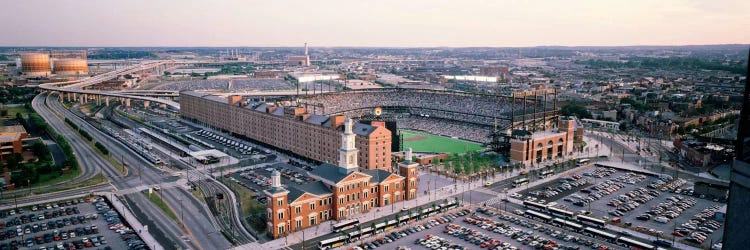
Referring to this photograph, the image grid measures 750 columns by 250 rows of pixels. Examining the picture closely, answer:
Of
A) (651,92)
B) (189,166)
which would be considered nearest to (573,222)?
(189,166)

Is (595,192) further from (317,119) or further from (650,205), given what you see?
(317,119)

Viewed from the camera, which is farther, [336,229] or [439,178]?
[439,178]

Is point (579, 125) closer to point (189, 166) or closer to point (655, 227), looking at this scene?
point (655, 227)

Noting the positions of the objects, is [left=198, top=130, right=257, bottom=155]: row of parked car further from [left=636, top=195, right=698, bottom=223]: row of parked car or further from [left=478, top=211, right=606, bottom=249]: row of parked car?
[left=636, top=195, right=698, bottom=223]: row of parked car

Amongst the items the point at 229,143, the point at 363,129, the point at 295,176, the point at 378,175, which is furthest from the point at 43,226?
the point at 229,143

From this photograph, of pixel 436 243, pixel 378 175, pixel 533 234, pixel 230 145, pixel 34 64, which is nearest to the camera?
pixel 436 243

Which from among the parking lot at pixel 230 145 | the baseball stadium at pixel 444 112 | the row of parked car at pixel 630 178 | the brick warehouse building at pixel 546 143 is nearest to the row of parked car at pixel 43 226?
the parking lot at pixel 230 145

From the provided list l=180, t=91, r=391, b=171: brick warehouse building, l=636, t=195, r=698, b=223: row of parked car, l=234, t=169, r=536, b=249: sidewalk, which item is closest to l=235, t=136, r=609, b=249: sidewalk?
l=234, t=169, r=536, b=249: sidewalk
